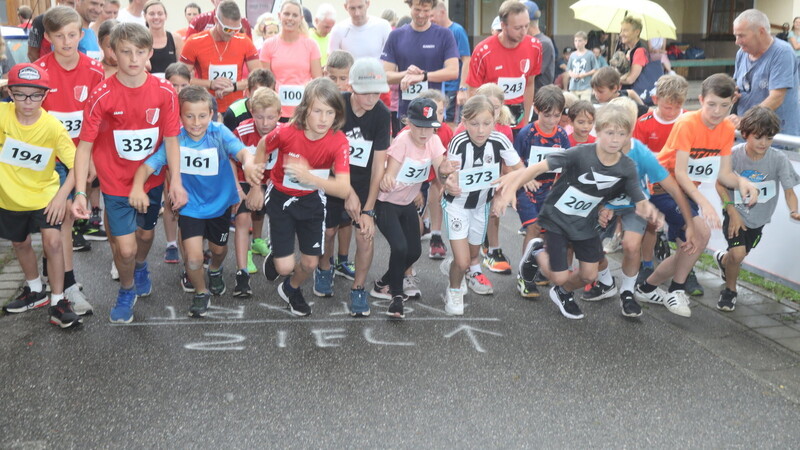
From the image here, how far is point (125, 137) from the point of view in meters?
5.08

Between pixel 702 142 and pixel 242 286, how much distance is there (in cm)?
347

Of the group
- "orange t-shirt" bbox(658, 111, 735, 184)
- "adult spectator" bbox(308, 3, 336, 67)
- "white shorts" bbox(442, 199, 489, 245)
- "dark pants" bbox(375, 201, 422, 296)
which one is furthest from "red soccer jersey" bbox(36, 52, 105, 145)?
"orange t-shirt" bbox(658, 111, 735, 184)

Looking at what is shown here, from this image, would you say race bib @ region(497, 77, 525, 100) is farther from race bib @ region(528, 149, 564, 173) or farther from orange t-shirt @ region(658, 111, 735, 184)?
orange t-shirt @ region(658, 111, 735, 184)

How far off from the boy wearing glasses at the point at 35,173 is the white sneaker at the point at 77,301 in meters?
0.16

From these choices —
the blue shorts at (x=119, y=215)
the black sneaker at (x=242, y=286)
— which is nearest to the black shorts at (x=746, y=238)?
the black sneaker at (x=242, y=286)

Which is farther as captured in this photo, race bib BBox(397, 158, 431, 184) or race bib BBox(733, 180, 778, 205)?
race bib BBox(733, 180, 778, 205)

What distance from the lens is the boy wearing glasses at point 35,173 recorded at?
4.97m

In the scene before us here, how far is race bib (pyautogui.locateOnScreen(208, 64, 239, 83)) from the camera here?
726 cm

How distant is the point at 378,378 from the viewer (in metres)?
4.42

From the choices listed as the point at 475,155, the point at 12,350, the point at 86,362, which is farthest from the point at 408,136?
the point at 12,350

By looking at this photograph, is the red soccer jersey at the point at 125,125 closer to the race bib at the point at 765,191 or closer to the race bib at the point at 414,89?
the race bib at the point at 414,89

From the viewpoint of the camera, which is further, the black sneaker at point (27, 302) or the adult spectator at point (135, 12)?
the adult spectator at point (135, 12)

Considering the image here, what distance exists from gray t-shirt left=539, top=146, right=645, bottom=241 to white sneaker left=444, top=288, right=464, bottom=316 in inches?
31.0

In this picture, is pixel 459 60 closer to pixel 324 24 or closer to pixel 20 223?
pixel 324 24
